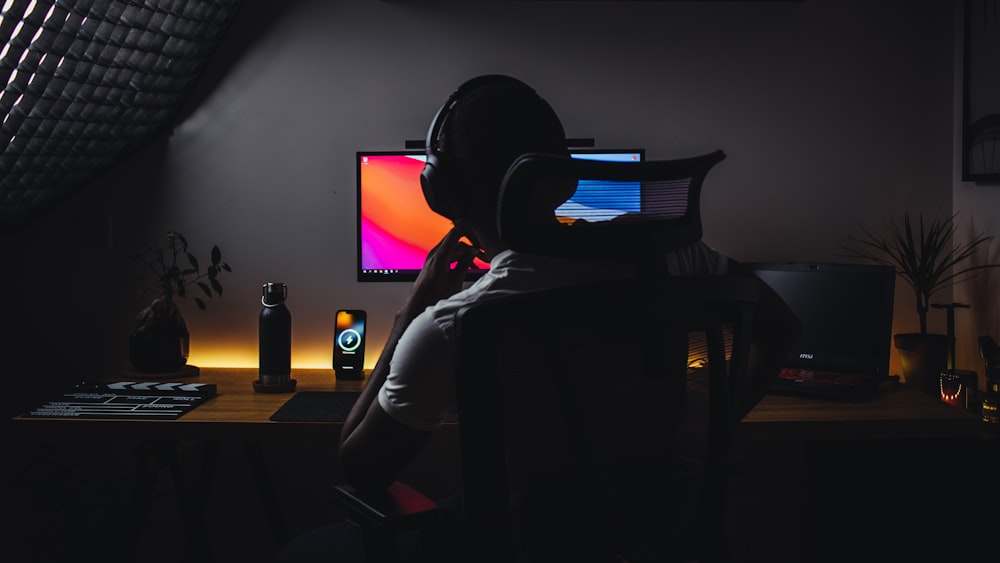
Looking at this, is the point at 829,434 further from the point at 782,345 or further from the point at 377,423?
the point at 377,423

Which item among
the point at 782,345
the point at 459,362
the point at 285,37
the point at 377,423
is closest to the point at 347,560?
the point at 377,423

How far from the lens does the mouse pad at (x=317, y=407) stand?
188 cm

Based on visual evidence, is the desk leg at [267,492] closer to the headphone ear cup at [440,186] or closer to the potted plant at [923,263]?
the headphone ear cup at [440,186]

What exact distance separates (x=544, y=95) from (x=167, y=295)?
1375 millimetres

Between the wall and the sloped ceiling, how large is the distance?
3.8 inches

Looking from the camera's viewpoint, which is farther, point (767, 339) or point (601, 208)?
point (767, 339)

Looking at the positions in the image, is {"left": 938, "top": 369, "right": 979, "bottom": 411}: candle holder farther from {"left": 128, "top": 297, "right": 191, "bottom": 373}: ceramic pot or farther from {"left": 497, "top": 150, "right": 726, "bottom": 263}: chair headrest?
{"left": 128, "top": 297, "right": 191, "bottom": 373}: ceramic pot

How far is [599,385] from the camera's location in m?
0.94

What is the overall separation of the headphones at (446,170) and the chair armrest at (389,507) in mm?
444

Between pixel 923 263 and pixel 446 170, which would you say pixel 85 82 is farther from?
pixel 923 263

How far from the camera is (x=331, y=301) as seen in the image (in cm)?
263

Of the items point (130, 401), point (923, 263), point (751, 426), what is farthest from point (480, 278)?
point (923, 263)

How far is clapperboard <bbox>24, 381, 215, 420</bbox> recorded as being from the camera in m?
1.91

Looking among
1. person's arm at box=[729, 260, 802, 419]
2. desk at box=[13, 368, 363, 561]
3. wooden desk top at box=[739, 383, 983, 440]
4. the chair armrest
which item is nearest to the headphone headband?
person's arm at box=[729, 260, 802, 419]
